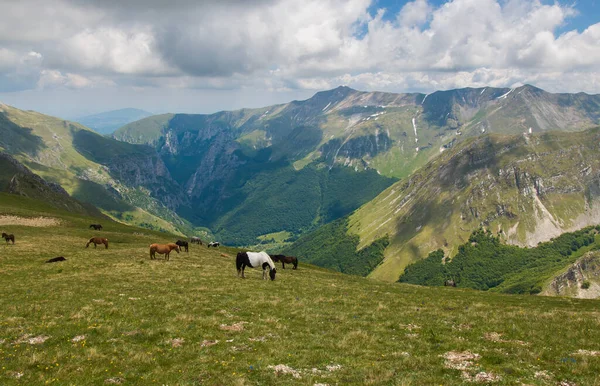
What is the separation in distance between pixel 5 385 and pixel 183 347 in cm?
801

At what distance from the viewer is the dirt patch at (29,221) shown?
80562 mm

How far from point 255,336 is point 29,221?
86623 millimetres

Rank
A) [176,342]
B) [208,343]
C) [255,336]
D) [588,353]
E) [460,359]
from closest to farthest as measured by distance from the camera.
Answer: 1. [460,359]
2. [588,353]
3. [176,342]
4. [208,343]
5. [255,336]

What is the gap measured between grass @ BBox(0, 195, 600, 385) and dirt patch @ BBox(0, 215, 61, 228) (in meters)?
52.2

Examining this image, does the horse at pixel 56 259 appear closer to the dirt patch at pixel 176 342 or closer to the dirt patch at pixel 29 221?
the dirt patch at pixel 176 342

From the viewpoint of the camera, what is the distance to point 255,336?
75.6ft

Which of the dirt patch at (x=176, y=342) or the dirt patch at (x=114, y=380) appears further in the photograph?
the dirt patch at (x=176, y=342)

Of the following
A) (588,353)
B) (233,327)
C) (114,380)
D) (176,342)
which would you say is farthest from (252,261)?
(588,353)

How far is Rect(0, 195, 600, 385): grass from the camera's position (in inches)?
678

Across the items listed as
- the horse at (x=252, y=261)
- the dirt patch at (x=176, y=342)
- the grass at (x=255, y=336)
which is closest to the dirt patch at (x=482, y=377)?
the grass at (x=255, y=336)

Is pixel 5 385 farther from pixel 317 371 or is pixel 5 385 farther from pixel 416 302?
pixel 416 302

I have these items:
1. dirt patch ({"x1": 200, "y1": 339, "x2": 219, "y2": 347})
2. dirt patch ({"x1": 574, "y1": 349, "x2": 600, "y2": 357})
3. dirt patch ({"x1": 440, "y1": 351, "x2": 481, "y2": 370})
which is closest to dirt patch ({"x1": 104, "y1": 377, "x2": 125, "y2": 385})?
dirt patch ({"x1": 200, "y1": 339, "x2": 219, "y2": 347})

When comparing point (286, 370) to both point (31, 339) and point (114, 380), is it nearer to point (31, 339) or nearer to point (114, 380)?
point (114, 380)

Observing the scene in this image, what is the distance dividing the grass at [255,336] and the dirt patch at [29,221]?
5224cm
